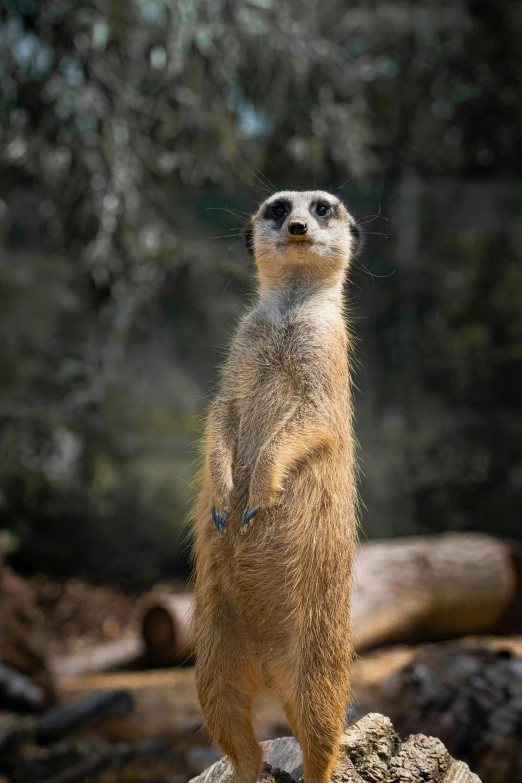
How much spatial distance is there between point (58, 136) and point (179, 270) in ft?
3.83

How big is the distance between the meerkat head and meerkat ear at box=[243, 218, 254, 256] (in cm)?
2

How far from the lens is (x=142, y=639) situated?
5641 mm

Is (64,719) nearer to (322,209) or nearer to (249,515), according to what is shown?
(249,515)

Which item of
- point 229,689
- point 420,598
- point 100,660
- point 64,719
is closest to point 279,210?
point 229,689

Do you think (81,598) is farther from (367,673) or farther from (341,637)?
(341,637)

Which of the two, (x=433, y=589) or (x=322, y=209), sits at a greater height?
(x=322, y=209)

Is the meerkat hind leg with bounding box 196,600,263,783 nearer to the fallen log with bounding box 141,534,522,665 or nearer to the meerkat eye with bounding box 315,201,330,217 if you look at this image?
the meerkat eye with bounding box 315,201,330,217

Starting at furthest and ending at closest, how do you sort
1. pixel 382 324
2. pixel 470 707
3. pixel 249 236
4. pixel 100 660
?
1. pixel 382 324
2. pixel 100 660
3. pixel 470 707
4. pixel 249 236

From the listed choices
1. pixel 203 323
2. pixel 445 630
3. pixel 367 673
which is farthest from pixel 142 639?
pixel 203 323

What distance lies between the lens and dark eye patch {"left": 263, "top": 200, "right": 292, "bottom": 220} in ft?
7.70

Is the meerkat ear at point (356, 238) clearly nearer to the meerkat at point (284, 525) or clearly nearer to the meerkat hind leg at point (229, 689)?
the meerkat at point (284, 525)

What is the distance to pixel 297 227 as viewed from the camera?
2.21 metres

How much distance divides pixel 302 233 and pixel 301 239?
0.02 metres

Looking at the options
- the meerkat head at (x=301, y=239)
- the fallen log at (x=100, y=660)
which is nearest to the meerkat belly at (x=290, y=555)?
the meerkat head at (x=301, y=239)
